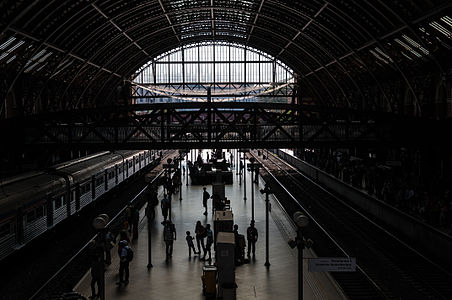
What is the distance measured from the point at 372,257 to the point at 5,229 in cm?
1371

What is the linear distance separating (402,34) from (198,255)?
60.4 feet

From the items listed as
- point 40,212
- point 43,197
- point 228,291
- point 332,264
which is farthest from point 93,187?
point 332,264

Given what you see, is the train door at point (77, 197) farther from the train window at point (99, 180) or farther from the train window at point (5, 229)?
the train window at point (5, 229)

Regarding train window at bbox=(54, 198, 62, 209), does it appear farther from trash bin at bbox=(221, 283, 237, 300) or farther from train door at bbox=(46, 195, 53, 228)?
trash bin at bbox=(221, 283, 237, 300)

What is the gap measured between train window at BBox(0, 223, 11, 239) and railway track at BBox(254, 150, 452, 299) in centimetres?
1156

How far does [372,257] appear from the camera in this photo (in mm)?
21938

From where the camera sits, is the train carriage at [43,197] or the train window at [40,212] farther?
the train window at [40,212]

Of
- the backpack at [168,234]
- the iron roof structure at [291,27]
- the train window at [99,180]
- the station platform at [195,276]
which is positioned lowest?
the station platform at [195,276]

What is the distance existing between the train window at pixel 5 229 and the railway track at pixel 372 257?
11563 mm

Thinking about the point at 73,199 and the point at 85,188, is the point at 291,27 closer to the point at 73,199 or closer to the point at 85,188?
the point at 85,188

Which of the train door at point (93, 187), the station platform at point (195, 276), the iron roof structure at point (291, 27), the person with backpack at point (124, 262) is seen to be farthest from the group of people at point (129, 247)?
the iron roof structure at point (291, 27)

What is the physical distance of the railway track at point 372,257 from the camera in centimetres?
1777

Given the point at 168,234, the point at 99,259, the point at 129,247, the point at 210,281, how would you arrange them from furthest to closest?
the point at 129,247
the point at 168,234
the point at 99,259
the point at 210,281

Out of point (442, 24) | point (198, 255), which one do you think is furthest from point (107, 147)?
point (442, 24)
